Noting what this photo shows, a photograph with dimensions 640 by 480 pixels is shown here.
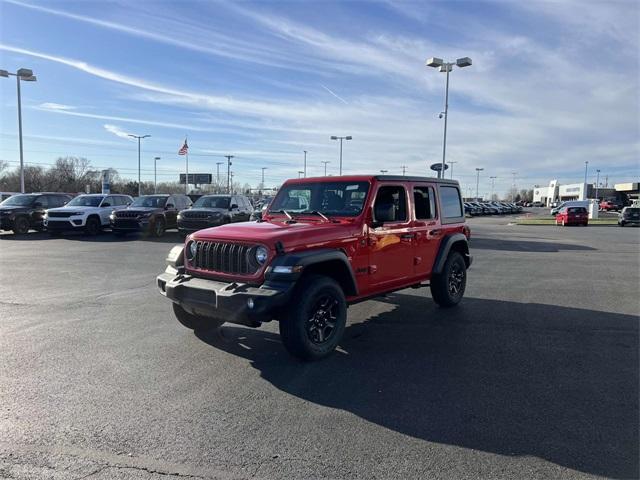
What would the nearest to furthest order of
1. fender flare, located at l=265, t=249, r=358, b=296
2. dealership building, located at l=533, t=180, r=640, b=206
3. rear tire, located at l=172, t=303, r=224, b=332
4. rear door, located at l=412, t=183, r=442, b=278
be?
fender flare, located at l=265, t=249, r=358, b=296 < rear tire, located at l=172, t=303, r=224, b=332 < rear door, located at l=412, t=183, r=442, b=278 < dealership building, located at l=533, t=180, r=640, b=206

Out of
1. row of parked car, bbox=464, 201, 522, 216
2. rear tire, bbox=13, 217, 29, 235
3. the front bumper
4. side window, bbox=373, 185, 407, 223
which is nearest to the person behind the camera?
the front bumper

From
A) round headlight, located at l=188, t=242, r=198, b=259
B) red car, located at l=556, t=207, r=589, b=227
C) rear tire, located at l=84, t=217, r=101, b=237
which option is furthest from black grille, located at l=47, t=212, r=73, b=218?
red car, located at l=556, t=207, r=589, b=227

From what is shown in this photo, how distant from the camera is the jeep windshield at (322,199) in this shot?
614cm

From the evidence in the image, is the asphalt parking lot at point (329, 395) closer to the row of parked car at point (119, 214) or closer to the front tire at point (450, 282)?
the front tire at point (450, 282)

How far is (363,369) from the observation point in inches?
197

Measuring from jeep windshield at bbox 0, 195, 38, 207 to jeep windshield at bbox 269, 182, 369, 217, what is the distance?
18.8 metres

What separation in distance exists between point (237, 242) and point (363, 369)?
1898mm

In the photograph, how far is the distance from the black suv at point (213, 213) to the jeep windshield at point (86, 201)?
512 cm

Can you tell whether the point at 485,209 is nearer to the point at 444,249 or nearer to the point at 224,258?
the point at 444,249

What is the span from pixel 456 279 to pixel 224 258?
4329mm

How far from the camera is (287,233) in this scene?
516cm

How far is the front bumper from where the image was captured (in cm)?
471

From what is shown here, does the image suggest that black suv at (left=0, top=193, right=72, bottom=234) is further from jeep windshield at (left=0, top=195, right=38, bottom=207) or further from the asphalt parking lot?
the asphalt parking lot

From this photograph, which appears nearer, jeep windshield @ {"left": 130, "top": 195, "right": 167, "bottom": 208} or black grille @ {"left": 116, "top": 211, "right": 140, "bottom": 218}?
black grille @ {"left": 116, "top": 211, "right": 140, "bottom": 218}
